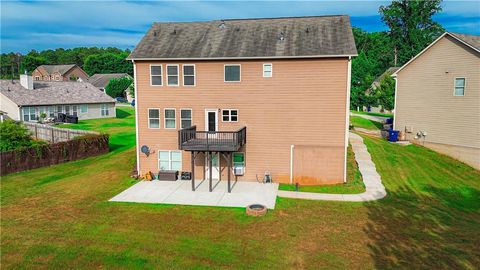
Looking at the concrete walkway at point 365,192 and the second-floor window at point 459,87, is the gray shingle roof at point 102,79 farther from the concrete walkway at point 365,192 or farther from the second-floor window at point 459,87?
the second-floor window at point 459,87

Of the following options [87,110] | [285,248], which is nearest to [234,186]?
[285,248]

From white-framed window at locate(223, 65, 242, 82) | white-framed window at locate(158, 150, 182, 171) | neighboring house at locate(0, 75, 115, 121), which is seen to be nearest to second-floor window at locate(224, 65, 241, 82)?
white-framed window at locate(223, 65, 242, 82)

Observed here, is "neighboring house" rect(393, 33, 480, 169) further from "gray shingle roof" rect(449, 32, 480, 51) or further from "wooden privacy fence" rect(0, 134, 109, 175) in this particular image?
"wooden privacy fence" rect(0, 134, 109, 175)

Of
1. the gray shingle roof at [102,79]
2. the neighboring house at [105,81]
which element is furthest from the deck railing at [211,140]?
the gray shingle roof at [102,79]

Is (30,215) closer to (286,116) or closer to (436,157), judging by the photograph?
(286,116)

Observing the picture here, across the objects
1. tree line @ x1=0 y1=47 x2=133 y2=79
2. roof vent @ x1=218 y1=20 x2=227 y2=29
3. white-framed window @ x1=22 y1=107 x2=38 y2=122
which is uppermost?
tree line @ x1=0 y1=47 x2=133 y2=79

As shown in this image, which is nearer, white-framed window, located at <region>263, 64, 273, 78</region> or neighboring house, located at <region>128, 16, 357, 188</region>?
neighboring house, located at <region>128, 16, 357, 188</region>

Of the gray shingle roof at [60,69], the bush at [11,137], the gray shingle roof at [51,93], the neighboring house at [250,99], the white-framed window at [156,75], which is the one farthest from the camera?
the gray shingle roof at [60,69]

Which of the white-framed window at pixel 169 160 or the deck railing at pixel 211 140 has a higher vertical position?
the deck railing at pixel 211 140
